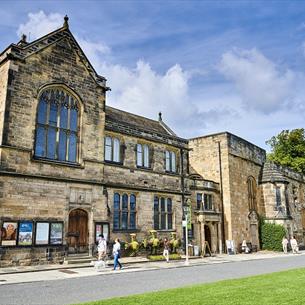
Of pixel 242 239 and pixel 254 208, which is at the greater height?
pixel 254 208

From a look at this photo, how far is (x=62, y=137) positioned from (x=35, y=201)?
13.4 feet

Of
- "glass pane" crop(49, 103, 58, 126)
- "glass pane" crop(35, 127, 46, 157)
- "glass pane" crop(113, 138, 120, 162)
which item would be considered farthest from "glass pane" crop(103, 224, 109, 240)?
"glass pane" crop(49, 103, 58, 126)

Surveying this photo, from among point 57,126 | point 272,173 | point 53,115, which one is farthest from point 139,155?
point 272,173

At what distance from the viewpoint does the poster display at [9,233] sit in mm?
16641

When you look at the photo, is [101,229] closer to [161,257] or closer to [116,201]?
[116,201]

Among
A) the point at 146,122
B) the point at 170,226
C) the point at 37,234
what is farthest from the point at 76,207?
the point at 146,122

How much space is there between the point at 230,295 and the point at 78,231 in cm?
1215

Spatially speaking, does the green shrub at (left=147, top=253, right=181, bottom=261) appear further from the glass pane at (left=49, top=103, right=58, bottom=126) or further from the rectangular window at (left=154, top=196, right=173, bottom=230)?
the glass pane at (left=49, top=103, right=58, bottom=126)

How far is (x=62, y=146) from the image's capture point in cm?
2016

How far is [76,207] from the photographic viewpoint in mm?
19922

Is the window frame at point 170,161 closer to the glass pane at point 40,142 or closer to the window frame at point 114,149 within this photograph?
the window frame at point 114,149

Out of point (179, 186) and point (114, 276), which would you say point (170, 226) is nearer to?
point (179, 186)

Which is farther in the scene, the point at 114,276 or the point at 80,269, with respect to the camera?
the point at 80,269

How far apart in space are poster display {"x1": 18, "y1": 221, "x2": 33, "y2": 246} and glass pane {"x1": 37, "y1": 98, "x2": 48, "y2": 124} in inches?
220
